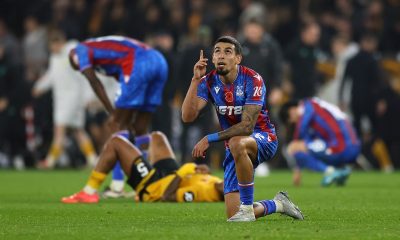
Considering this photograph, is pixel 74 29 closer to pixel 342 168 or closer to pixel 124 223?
pixel 342 168

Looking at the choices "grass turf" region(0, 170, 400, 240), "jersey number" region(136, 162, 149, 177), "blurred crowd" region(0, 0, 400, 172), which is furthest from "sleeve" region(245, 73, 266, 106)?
"blurred crowd" region(0, 0, 400, 172)

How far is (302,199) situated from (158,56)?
9.38 feet

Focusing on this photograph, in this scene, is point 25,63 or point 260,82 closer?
point 260,82

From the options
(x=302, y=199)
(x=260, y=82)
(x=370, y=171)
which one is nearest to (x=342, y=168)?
(x=302, y=199)

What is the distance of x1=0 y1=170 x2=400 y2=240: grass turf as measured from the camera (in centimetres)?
850

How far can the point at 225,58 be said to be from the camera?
Result: 9.47m

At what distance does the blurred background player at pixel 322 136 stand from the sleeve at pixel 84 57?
3898mm

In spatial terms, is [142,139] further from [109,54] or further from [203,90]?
[203,90]

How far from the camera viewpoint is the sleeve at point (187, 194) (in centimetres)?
1238

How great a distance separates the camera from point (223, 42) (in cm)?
952

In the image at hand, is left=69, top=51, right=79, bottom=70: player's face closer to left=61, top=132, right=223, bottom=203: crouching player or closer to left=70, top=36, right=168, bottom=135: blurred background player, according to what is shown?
left=70, top=36, right=168, bottom=135: blurred background player

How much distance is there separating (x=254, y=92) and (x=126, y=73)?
4933 mm

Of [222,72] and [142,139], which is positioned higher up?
[222,72]

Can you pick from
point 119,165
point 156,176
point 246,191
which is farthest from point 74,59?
point 246,191
